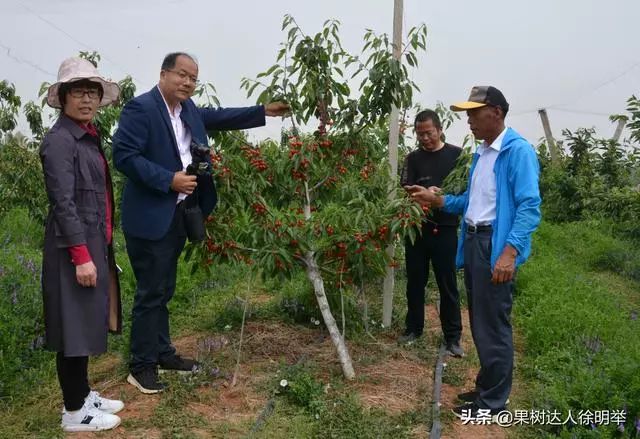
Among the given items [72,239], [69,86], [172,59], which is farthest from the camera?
[172,59]

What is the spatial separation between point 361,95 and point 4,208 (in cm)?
387

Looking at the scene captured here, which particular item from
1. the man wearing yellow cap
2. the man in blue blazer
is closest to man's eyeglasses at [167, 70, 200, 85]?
the man in blue blazer

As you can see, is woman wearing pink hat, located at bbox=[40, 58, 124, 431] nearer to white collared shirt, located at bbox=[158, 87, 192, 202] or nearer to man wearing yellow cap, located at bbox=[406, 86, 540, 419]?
white collared shirt, located at bbox=[158, 87, 192, 202]

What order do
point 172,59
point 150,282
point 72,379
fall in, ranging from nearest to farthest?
point 72,379 < point 172,59 < point 150,282

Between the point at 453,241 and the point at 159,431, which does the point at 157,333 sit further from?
the point at 453,241

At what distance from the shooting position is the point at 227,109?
3480mm

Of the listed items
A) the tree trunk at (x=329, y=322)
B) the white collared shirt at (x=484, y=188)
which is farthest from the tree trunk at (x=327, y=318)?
the white collared shirt at (x=484, y=188)

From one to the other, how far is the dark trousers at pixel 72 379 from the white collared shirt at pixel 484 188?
6.66ft

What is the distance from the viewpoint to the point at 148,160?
3.10 meters

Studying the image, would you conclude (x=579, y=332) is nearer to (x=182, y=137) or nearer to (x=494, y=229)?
(x=494, y=229)

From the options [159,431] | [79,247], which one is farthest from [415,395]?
[79,247]

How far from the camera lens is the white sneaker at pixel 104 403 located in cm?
306

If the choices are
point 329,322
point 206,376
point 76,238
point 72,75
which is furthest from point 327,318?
point 72,75

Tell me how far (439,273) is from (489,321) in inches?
41.2
